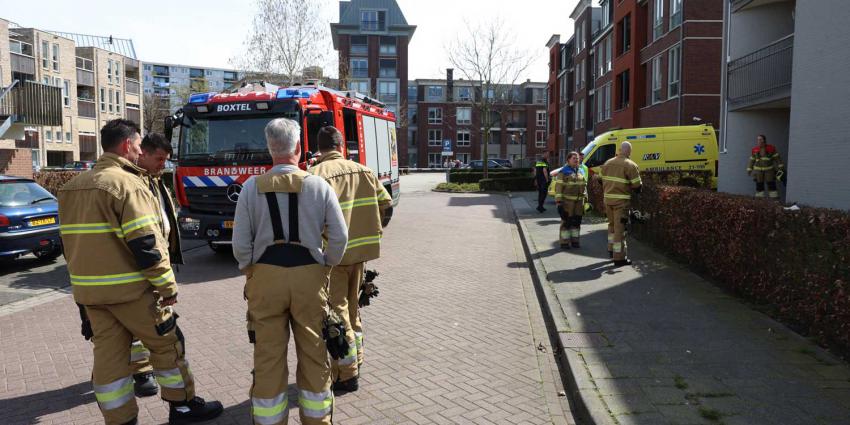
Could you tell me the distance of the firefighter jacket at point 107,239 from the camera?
344 centimetres

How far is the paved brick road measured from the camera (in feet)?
13.6

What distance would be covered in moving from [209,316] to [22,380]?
6.84ft

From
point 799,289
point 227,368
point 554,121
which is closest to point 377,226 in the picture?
point 227,368

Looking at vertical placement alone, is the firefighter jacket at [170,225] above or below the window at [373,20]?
below

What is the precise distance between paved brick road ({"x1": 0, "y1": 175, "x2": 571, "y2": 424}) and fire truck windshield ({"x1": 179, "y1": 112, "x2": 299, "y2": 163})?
1856 mm

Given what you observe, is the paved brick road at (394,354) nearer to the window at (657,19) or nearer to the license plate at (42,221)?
the license plate at (42,221)

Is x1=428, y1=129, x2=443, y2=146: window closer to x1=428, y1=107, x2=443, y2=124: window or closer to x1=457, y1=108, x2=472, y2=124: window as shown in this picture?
x1=428, y1=107, x2=443, y2=124: window

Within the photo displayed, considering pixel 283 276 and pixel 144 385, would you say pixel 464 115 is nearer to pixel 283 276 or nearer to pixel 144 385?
pixel 144 385

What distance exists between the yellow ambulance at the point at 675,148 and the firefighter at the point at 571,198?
7.99 meters

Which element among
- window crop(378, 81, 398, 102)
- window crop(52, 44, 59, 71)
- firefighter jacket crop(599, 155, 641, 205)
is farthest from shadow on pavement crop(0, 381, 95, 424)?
window crop(378, 81, 398, 102)

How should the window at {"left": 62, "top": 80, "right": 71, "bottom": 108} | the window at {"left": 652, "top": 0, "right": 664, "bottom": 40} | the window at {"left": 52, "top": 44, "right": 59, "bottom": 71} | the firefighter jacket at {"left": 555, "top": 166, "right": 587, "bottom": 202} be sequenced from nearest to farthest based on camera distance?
the firefighter jacket at {"left": 555, "top": 166, "right": 587, "bottom": 202}
the window at {"left": 652, "top": 0, "right": 664, "bottom": 40}
the window at {"left": 52, "top": 44, "right": 59, "bottom": 71}
the window at {"left": 62, "top": 80, "right": 71, "bottom": 108}

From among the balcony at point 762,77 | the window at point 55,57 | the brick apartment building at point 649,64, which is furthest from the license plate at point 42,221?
the window at point 55,57

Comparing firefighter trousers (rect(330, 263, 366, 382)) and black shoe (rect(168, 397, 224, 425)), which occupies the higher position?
firefighter trousers (rect(330, 263, 366, 382))

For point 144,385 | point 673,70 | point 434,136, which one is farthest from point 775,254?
point 434,136
